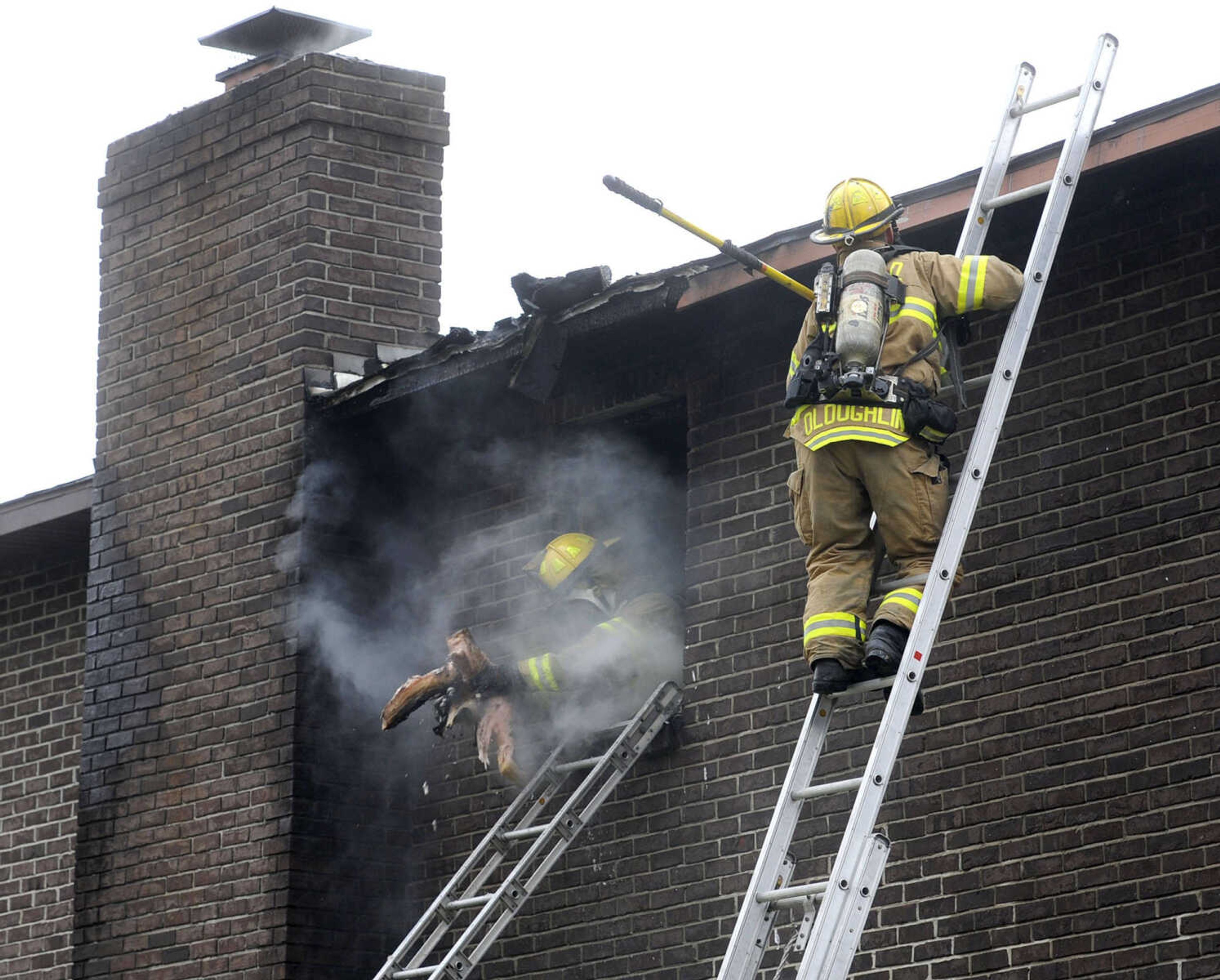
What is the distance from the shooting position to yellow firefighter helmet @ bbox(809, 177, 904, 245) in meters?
7.46

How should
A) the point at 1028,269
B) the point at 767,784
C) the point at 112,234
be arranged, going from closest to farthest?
the point at 1028,269, the point at 767,784, the point at 112,234

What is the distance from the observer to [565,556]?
9773mm

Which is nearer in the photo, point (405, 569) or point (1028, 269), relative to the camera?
point (1028, 269)

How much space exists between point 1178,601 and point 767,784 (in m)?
1.92

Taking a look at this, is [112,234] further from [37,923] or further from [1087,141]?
[1087,141]

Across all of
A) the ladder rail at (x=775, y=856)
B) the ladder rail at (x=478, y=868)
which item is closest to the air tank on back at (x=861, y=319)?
the ladder rail at (x=775, y=856)

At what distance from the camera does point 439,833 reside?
1047 centimetres

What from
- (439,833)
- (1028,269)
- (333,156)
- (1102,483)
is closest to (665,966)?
(439,833)

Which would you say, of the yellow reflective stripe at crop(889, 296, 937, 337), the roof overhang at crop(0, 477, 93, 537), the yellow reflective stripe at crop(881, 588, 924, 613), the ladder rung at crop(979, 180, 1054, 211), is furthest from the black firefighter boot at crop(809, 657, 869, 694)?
the roof overhang at crop(0, 477, 93, 537)

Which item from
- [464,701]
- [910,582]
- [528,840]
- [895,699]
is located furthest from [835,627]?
[528,840]

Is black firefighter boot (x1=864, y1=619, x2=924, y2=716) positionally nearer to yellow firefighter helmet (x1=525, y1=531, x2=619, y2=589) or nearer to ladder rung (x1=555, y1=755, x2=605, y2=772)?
ladder rung (x1=555, y1=755, x2=605, y2=772)

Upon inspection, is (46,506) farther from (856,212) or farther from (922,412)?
(922,412)

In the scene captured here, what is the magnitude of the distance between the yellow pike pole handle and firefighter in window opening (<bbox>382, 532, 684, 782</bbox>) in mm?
2210

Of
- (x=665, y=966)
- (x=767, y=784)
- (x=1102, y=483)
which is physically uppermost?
(x=1102, y=483)
